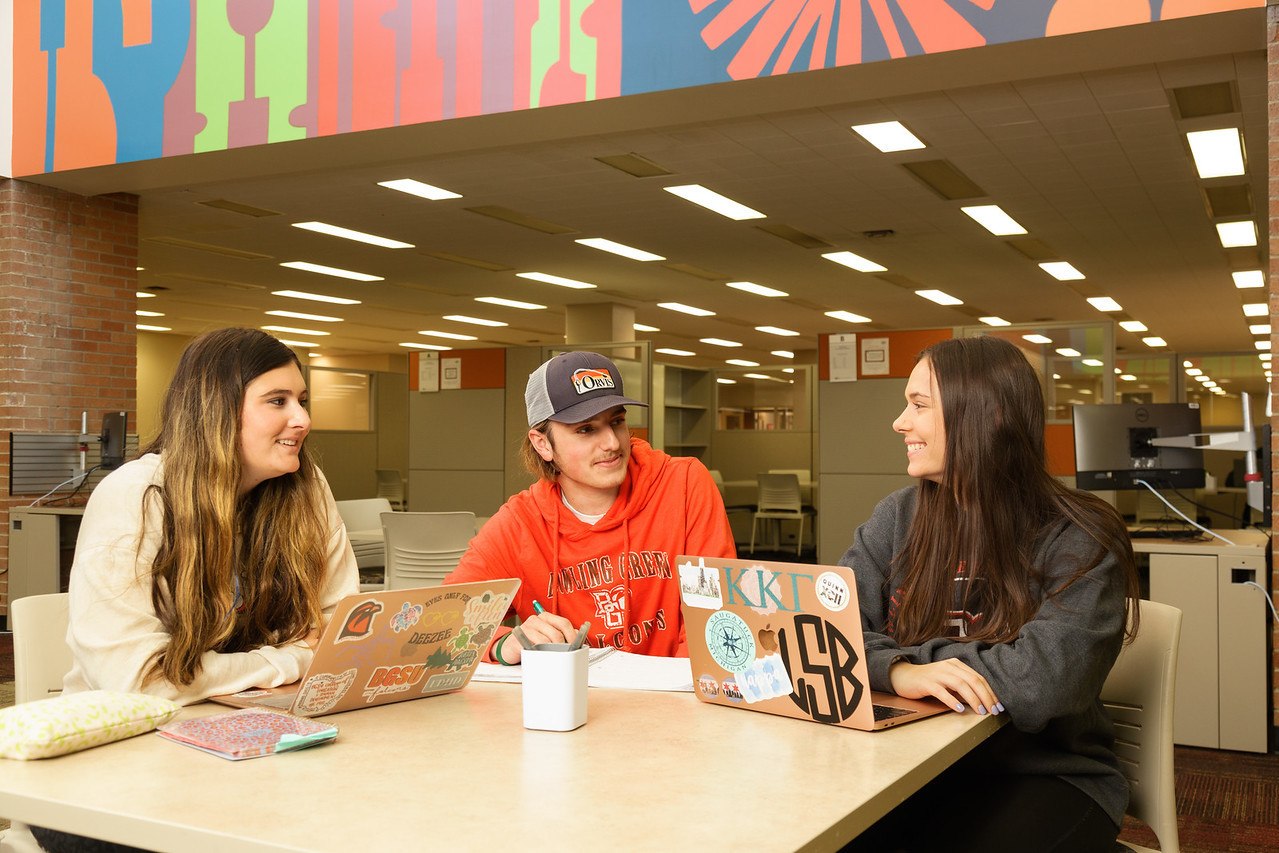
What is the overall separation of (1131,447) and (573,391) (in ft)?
11.3

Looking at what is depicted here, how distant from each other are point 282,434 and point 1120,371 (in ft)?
49.1

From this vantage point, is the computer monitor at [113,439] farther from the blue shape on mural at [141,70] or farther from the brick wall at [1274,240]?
the brick wall at [1274,240]

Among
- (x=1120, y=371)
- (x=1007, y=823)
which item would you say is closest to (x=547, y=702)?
(x=1007, y=823)

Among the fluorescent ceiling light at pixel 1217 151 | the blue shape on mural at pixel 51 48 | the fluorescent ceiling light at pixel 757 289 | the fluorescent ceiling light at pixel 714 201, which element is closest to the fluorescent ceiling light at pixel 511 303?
the fluorescent ceiling light at pixel 757 289

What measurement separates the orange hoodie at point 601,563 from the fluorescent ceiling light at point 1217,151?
5.30 metres

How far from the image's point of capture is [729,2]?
196 inches

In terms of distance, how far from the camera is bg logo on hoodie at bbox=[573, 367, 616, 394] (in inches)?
84.2

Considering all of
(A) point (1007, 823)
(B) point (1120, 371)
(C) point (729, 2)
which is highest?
(C) point (729, 2)

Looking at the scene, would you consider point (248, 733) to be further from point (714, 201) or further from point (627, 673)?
point (714, 201)

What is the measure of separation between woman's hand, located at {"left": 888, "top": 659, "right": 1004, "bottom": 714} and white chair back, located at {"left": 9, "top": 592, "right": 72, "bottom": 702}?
4.31 feet

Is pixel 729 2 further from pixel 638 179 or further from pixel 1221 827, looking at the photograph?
pixel 1221 827

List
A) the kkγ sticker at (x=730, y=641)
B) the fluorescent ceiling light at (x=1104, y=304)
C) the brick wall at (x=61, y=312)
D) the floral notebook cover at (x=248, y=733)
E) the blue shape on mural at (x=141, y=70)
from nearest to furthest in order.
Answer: the floral notebook cover at (x=248, y=733) → the kkγ sticker at (x=730, y=641) → the blue shape on mural at (x=141, y=70) → the brick wall at (x=61, y=312) → the fluorescent ceiling light at (x=1104, y=304)

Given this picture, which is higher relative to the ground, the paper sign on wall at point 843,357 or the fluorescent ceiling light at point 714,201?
the fluorescent ceiling light at point 714,201

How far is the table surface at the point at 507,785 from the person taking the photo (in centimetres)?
99
